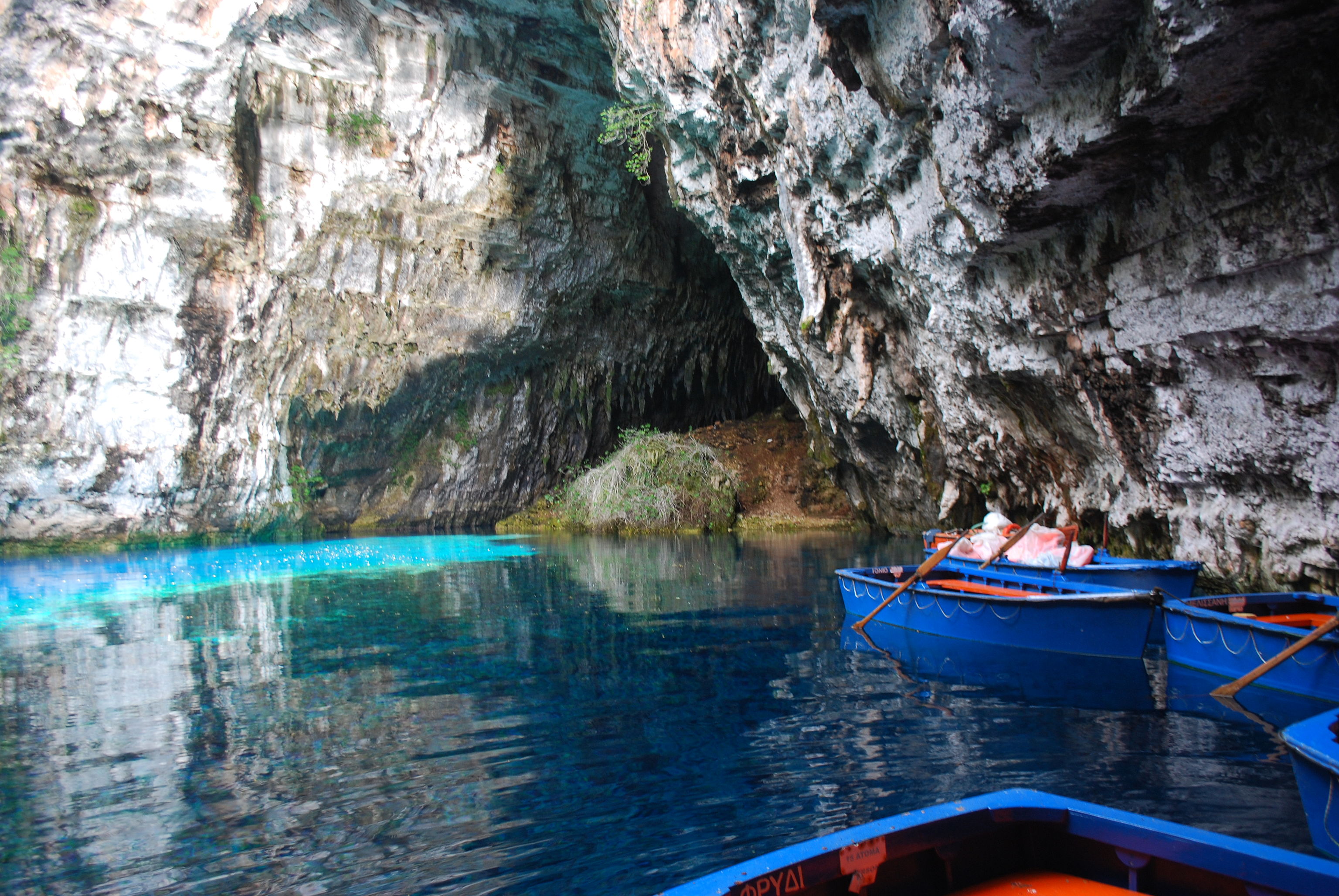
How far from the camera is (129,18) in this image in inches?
595

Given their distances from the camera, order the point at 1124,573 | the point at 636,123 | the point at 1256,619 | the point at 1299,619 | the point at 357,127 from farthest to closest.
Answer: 1. the point at 357,127
2. the point at 636,123
3. the point at 1124,573
4. the point at 1299,619
5. the point at 1256,619

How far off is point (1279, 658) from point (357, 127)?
19.5 meters

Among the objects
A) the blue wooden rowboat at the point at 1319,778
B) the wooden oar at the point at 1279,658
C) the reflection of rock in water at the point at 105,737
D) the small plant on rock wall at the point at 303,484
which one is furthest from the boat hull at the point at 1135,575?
the small plant on rock wall at the point at 303,484

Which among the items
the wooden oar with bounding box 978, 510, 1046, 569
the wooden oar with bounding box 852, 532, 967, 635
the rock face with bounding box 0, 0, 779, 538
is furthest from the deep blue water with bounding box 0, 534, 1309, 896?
the rock face with bounding box 0, 0, 779, 538

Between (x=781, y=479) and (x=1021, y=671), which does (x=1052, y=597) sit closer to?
(x=1021, y=671)

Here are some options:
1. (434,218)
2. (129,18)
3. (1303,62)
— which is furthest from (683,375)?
(1303,62)

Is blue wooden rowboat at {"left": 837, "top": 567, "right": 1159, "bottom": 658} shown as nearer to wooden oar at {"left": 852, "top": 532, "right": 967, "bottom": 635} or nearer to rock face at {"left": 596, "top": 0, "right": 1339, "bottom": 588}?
wooden oar at {"left": 852, "top": 532, "right": 967, "bottom": 635}

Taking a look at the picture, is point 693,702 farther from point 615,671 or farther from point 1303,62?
point 1303,62

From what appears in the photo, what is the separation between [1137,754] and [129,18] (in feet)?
62.9

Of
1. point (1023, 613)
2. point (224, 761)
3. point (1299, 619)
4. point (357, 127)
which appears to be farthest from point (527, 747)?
point (357, 127)

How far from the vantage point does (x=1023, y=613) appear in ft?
24.2

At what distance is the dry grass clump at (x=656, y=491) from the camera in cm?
2142

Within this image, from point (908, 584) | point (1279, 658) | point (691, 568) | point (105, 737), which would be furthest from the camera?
point (691, 568)

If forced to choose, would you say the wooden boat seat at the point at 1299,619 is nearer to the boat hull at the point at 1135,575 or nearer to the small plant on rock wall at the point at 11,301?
the boat hull at the point at 1135,575
